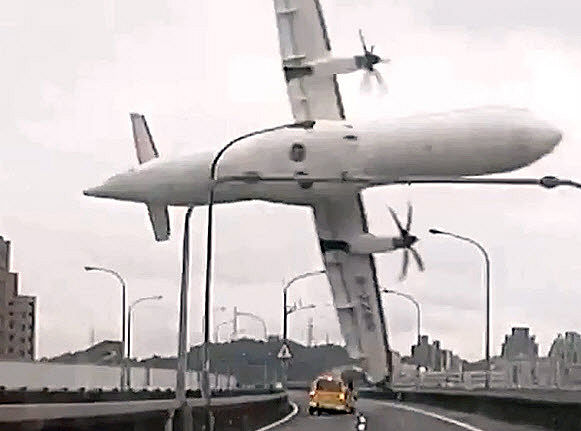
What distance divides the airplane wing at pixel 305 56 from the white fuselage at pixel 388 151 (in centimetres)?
1123

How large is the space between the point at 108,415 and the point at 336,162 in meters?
51.9

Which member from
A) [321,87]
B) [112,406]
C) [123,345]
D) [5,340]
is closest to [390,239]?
[321,87]

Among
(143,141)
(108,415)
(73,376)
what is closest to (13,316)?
(143,141)

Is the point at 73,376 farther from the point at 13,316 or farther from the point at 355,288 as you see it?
the point at 13,316

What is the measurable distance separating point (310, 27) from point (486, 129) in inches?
866

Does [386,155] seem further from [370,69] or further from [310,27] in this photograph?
[310,27]

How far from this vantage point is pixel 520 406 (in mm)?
63688

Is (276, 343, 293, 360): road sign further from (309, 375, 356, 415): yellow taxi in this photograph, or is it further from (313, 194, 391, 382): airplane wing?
(313, 194, 391, 382): airplane wing

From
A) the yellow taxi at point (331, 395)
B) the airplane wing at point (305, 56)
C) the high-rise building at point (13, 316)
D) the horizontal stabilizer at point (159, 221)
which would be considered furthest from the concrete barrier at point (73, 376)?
the high-rise building at point (13, 316)

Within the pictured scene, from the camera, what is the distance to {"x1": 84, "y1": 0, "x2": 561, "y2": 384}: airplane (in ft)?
248

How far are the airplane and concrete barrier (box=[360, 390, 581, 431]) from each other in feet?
30.9

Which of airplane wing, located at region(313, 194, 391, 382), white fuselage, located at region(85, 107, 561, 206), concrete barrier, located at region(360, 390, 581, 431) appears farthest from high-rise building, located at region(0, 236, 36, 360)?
white fuselage, located at region(85, 107, 561, 206)

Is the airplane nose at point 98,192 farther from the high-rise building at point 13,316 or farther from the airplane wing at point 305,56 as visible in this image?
the high-rise building at point 13,316

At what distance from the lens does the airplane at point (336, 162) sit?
7562 centimetres
